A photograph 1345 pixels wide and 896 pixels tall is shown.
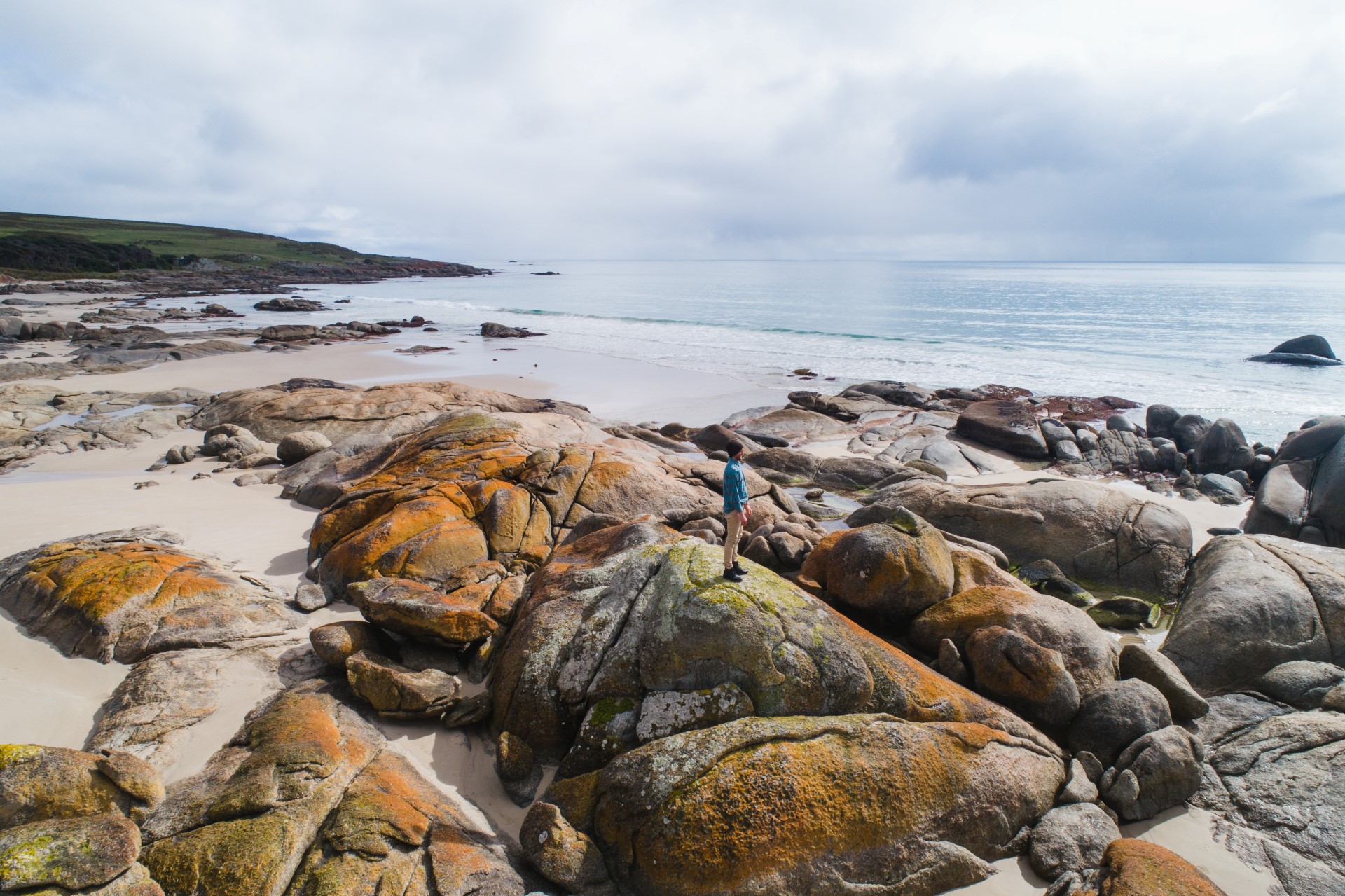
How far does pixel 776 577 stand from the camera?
21.1 feet

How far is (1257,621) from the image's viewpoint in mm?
7715

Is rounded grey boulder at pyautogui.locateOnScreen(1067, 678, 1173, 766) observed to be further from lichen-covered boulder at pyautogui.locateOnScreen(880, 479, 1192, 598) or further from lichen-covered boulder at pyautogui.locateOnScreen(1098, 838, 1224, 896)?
lichen-covered boulder at pyautogui.locateOnScreen(880, 479, 1192, 598)

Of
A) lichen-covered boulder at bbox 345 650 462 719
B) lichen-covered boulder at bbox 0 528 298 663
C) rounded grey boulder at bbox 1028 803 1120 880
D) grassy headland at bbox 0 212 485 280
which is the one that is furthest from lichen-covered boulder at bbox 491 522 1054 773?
grassy headland at bbox 0 212 485 280

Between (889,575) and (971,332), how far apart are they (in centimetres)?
4241

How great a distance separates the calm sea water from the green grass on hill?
30113 mm

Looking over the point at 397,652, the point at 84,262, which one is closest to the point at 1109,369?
the point at 397,652

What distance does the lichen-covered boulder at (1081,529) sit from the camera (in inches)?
399

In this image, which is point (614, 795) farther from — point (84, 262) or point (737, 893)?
point (84, 262)

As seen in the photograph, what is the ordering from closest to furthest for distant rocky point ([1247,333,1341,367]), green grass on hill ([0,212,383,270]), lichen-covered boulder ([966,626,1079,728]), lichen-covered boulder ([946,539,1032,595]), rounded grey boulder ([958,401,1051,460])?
lichen-covered boulder ([966,626,1079,728])
lichen-covered boulder ([946,539,1032,595])
rounded grey boulder ([958,401,1051,460])
distant rocky point ([1247,333,1341,367])
green grass on hill ([0,212,383,270])

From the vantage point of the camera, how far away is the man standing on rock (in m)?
6.16

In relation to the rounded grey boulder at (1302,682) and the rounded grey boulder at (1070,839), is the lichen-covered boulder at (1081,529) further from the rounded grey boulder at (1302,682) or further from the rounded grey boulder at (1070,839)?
the rounded grey boulder at (1070,839)

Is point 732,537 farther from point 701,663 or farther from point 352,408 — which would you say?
point 352,408

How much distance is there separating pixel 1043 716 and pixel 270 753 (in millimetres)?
6270

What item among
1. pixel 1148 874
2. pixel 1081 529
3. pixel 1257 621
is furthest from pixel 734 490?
pixel 1081 529
